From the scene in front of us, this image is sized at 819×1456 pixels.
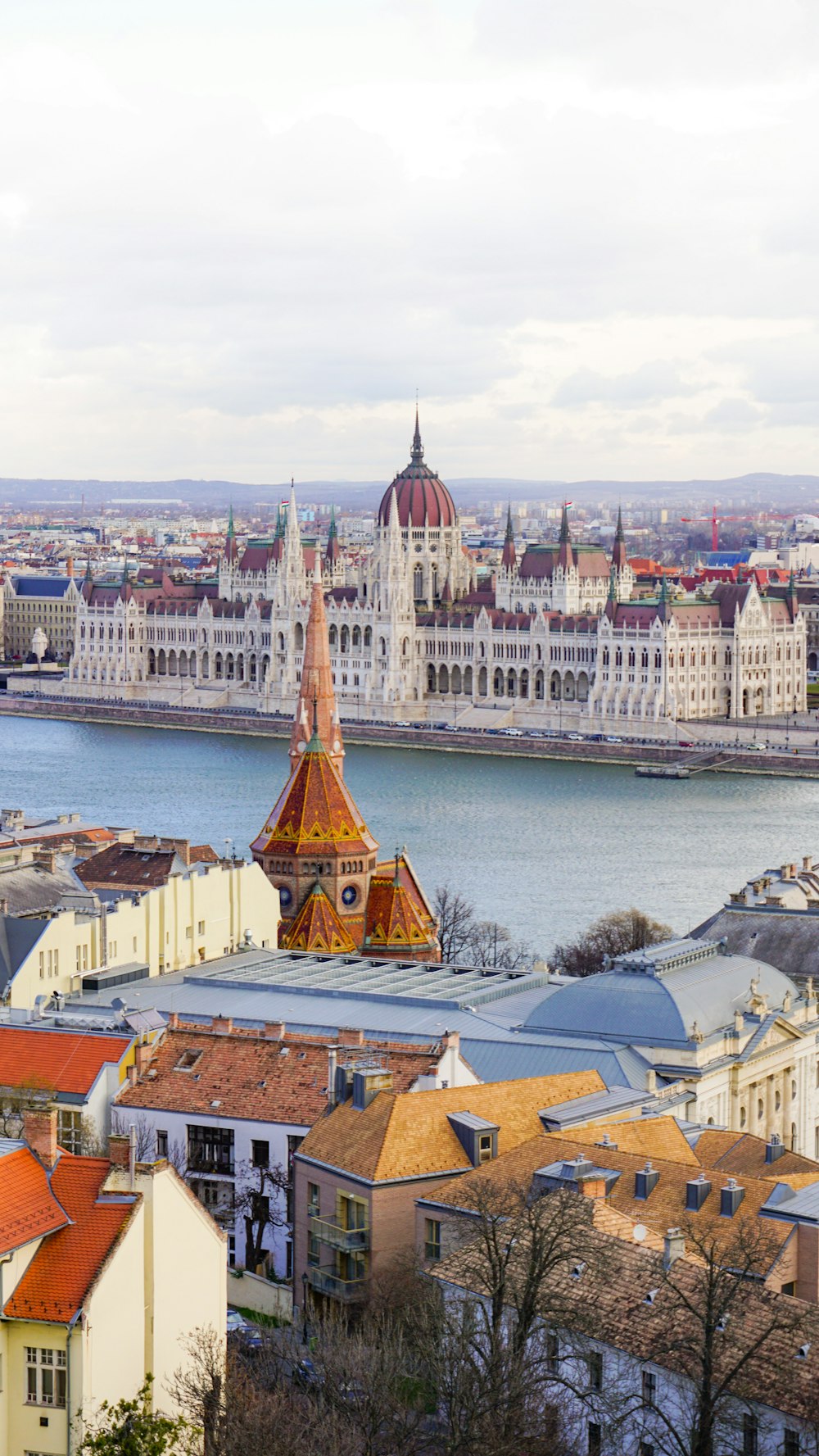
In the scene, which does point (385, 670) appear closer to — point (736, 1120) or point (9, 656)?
point (9, 656)

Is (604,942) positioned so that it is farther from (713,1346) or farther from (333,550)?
(333,550)

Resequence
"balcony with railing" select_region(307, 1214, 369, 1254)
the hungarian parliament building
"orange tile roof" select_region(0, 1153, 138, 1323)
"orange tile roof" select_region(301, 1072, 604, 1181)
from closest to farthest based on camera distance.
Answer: "orange tile roof" select_region(0, 1153, 138, 1323) < "balcony with railing" select_region(307, 1214, 369, 1254) < "orange tile roof" select_region(301, 1072, 604, 1181) < the hungarian parliament building

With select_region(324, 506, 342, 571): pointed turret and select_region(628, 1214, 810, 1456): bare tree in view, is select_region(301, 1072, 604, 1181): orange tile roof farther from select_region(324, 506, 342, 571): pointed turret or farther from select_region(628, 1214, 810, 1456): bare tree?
select_region(324, 506, 342, 571): pointed turret

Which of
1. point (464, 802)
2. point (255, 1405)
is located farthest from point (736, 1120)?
point (464, 802)

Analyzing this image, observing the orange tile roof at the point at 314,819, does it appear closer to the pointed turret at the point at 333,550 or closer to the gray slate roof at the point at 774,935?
the gray slate roof at the point at 774,935

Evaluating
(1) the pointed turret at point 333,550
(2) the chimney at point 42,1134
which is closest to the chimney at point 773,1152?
(2) the chimney at point 42,1134

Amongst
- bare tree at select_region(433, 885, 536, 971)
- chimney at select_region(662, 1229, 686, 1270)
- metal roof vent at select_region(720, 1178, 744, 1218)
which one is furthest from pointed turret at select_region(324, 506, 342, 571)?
chimney at select_region(662, 1229, 686, 1270)
